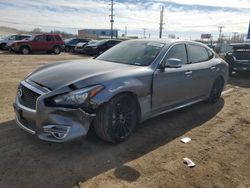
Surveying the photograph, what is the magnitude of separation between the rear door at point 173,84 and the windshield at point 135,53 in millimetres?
253

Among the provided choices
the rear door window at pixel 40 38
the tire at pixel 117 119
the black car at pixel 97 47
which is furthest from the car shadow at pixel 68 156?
the rear door window at pixel 40 38

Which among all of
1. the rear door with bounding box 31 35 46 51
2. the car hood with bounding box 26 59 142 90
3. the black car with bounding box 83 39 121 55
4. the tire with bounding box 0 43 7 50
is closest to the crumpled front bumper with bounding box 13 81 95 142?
the car hood with bounding box 26 59 142 90

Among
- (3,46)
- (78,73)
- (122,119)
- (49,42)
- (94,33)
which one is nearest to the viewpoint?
(78,73)

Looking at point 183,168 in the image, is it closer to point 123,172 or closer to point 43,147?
point 123,172

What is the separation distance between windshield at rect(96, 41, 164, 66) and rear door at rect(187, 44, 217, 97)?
3.34ft

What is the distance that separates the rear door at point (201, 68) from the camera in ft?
18.2

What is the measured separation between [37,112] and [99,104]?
32.7 inches

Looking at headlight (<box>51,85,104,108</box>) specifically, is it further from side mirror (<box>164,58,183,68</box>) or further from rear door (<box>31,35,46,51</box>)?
rear door (<box>31,35,46,51</box>)

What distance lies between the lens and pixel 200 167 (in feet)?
11.7

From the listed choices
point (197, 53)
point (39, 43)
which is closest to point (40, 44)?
point (39, 43)

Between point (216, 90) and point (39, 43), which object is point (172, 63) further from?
point (39, 43)

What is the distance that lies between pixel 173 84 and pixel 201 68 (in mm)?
1196

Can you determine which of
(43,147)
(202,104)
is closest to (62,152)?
(43,147)

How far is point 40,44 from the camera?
22.4 m
